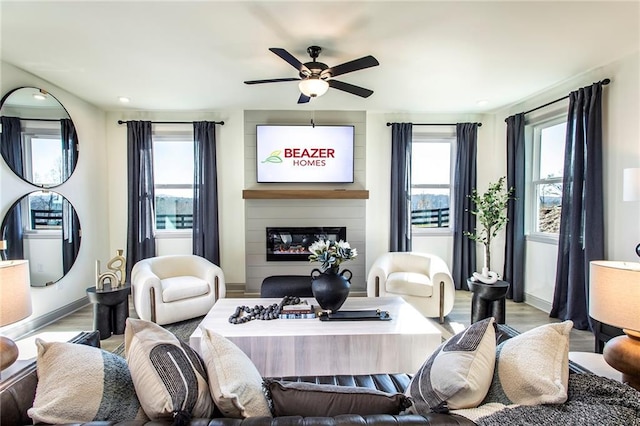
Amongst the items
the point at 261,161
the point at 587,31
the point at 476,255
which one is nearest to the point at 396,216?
the point at 476,255

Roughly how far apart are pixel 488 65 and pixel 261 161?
2967 millimetres

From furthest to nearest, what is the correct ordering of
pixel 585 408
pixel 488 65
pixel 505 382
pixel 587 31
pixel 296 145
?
pixel 296 145, pixel 488 65, pixel 587 31, pixel 505 382, pixel 585 408

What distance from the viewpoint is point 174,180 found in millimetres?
4820

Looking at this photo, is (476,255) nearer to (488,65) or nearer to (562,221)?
(562,221)

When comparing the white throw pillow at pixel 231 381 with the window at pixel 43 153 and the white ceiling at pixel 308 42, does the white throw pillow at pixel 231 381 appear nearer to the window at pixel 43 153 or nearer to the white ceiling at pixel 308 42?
the white ceiling at pixel 308 42

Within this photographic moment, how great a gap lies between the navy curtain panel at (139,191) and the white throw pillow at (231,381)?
4.01m

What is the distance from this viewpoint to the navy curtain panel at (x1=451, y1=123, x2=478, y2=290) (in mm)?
4719

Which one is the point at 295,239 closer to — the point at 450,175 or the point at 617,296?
the point at 450,175

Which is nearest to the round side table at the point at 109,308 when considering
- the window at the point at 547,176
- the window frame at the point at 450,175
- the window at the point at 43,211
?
the window at the point at 43,211

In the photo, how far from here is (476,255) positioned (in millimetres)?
4844

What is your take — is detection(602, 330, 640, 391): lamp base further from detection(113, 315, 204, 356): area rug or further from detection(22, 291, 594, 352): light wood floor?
detection(113, 315, 204, 356): area rug

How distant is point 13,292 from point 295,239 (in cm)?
346

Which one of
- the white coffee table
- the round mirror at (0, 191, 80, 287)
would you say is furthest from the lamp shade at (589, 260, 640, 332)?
the round mirror at (0, 191, 80, 287)

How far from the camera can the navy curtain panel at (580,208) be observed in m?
3.07
